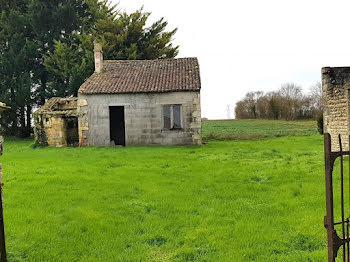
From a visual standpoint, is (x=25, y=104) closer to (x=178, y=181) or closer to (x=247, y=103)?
(x=178, y=181)

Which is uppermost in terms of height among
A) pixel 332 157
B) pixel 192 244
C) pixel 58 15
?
pixel 58 15

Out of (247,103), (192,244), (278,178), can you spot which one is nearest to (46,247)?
(192,244)

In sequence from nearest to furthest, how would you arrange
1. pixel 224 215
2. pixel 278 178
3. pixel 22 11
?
pixel 224 215
pixel 278 178
pixel 22 11

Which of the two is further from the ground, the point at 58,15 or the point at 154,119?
the point at 58,15

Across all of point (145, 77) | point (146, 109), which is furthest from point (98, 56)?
point (146, 109)

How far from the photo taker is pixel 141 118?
19.5m

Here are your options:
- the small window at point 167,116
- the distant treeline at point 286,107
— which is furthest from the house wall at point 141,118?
the distant treeline at point 286,107

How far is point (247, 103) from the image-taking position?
2302 inches

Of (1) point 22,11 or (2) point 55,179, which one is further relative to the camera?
(1) point 22,11

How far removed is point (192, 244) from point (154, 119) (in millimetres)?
14559

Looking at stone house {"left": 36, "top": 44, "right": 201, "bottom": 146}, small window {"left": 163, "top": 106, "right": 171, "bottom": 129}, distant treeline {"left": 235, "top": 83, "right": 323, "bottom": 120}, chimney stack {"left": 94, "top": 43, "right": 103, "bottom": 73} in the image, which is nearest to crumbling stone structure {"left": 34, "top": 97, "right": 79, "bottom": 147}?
stone house {"left": 36, "top": 44, "right": 201, "bottom": 146}

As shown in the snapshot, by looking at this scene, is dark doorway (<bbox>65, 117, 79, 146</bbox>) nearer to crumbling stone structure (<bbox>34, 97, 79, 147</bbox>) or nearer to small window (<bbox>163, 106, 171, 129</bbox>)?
crumbling stone structure (<bbox>34, 97, 79, 147</bbox>)

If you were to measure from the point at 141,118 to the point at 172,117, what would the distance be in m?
1.75

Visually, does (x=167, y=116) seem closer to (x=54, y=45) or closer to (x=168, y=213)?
(x=168, y=213)
